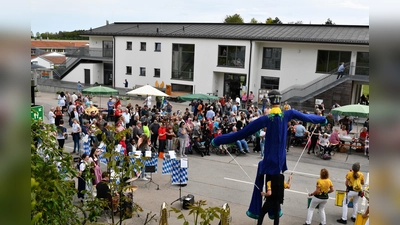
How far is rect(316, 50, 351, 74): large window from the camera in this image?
29344 millimetres

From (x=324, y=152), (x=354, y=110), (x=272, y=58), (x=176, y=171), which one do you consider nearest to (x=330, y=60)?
(x=272, y=58)

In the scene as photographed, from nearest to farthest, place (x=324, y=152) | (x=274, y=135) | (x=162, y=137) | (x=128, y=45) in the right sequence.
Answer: (x=274, y=135), (x=162, y=137), (x=324, y=152), (x=128, y=45)

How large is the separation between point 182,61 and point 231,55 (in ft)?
16.9

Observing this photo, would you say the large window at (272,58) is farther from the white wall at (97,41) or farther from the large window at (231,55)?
the white wall at (97,41)

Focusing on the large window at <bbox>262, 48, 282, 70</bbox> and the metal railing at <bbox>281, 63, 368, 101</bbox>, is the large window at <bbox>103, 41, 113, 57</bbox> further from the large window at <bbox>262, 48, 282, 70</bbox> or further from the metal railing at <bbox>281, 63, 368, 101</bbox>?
the metal railing at <bbox>281, 63, 368, 101</bbox>

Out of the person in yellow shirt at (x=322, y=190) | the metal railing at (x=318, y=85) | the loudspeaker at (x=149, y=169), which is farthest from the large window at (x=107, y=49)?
the person in yellow shirt at (x=322, y=190)

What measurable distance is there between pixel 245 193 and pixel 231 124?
6.84m

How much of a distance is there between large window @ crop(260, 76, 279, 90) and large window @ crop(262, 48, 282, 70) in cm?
96

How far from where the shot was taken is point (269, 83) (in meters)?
32.6

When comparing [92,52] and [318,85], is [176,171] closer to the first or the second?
[318,85]

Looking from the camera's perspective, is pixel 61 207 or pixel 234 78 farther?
pixel 234 78

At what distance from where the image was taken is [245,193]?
37.9 ft
